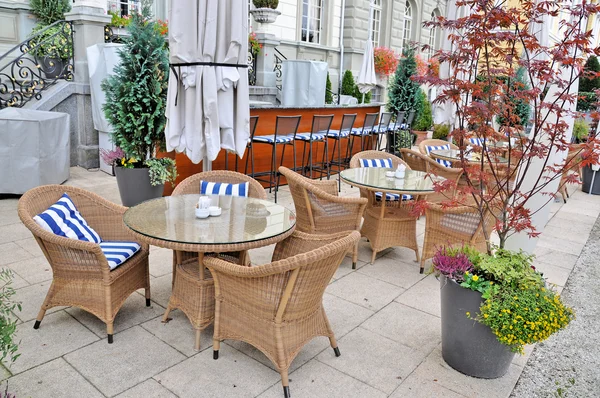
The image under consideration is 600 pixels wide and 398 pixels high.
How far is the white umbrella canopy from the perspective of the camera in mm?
4277

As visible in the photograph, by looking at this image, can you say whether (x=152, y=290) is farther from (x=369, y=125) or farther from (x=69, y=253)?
(x=369, y=125)

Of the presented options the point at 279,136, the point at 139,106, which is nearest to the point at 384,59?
the point at 279,136

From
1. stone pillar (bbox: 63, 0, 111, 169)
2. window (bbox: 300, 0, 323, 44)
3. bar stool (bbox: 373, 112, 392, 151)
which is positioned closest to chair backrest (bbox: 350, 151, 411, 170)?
bar stool (bbox: 373, 112, 392, 151)

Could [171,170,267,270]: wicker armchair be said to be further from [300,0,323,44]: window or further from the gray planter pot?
[300,0,323,44]: window

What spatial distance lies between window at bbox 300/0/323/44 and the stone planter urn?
3.05m

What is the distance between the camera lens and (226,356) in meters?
2.86

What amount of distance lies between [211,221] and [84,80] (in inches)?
222

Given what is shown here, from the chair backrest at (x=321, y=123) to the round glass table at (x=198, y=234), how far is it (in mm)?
4040

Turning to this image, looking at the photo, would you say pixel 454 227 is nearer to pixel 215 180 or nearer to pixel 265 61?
pixel 215 180

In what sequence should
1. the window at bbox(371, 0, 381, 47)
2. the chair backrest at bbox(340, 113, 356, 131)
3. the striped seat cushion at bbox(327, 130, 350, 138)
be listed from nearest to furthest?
1. the striped seat cushion at bbox(327, 130, 350, 138)
2. the chair backrest at bbox(340, 113, 356, 131)
3. the window at bbox(371, 0, 381, 47)

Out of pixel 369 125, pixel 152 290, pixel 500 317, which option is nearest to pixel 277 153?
pixel 369 125

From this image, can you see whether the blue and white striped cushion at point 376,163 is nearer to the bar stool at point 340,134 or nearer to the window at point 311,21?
the bar stool at point 340,134

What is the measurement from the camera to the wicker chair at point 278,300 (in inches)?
94.4

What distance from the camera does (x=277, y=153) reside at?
744 centimetres
